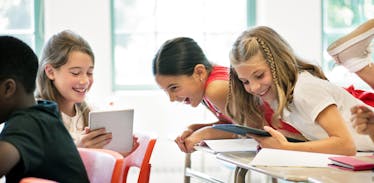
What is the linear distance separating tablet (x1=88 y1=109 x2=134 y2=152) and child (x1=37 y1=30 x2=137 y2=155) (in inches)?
11.6

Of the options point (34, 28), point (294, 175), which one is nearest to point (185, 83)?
point (294, 175)

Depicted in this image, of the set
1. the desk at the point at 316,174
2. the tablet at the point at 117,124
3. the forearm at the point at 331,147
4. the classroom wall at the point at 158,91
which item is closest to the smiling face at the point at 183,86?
the tablet at the point at 117,124

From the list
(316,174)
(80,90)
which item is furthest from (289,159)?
(80,90)

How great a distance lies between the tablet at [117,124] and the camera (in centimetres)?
222

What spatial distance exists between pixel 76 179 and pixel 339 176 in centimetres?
66

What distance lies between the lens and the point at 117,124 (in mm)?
2266

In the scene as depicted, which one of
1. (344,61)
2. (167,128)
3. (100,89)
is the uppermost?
(344,61)

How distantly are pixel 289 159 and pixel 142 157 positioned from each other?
2.16 feet

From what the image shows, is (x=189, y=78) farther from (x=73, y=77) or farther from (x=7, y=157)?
(x=7, y=157)

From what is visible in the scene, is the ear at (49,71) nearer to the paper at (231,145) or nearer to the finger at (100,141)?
the finger at (100,141)

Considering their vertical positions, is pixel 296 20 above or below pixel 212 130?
above

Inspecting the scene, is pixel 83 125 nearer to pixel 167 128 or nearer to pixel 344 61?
pixel 344 61

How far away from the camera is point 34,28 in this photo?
13.1 ft

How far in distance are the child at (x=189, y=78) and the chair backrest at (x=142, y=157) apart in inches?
11.1
